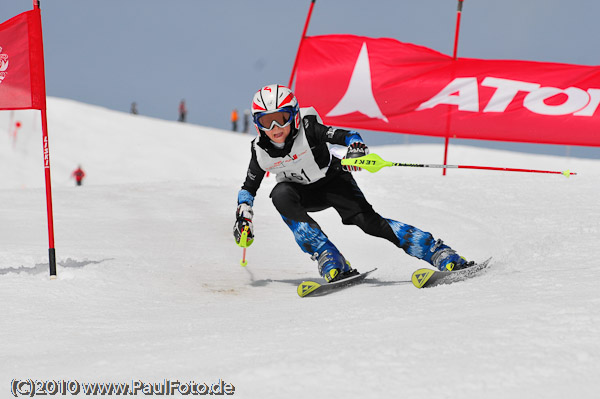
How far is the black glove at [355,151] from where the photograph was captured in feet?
13.7

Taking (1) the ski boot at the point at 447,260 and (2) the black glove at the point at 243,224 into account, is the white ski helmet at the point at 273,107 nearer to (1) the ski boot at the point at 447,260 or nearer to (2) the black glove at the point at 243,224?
(2) the black glove at the point at 243,224

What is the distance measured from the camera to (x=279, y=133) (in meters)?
4.33

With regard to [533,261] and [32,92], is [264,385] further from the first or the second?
[32,92]

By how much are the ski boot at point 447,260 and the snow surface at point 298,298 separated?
236mm

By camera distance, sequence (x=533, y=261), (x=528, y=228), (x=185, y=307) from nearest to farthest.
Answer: (x=185, y=307)
(x=533, y=261)
(x=528, y=228)

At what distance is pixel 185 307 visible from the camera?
3.98m

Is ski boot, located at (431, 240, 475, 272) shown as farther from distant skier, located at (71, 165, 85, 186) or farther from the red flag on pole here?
distant skier, located at (71, 165, 85, 186)

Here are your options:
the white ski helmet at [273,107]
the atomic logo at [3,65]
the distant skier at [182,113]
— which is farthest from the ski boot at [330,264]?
the distant skier at [182,113]

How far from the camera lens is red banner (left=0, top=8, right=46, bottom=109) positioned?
4.67 metres

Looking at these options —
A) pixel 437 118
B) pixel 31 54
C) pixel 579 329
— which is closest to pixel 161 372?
pixel 579 329

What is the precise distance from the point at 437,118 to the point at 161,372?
8.05 m

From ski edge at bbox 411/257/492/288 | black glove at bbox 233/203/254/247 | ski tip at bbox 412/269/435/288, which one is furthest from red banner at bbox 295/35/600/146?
ski tip at bbox 412/269/435/288

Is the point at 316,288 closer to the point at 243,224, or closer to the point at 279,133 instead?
the point at 243,224

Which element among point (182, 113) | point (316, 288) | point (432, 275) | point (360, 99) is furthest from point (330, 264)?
point (182, 113)
